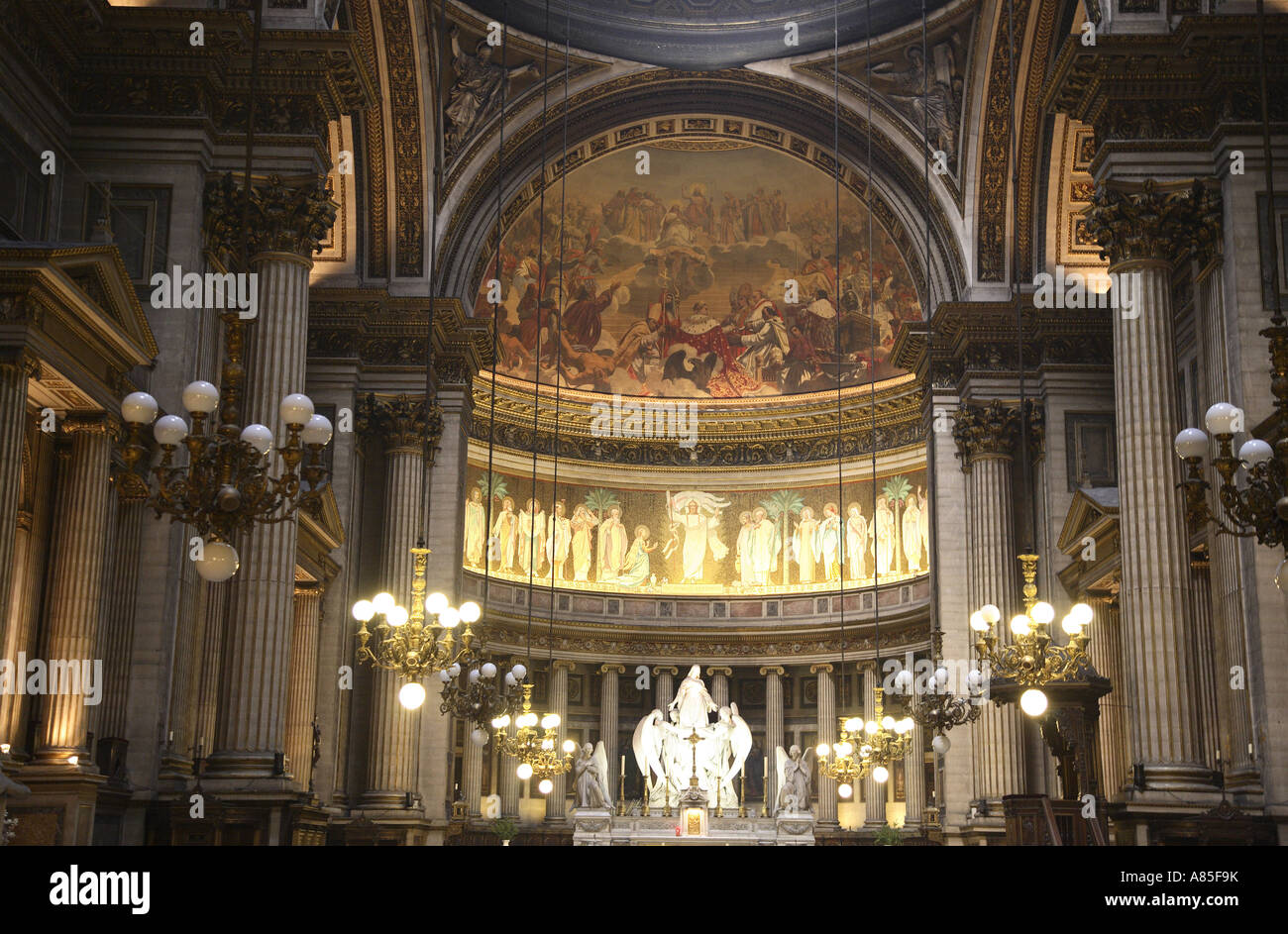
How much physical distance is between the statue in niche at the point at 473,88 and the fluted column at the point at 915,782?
15.0 m

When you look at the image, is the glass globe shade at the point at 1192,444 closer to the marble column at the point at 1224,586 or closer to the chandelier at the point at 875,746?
the marble column at the point at 1224,586

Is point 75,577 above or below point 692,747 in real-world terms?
above

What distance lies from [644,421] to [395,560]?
447 inches

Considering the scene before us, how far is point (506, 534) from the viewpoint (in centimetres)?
3238

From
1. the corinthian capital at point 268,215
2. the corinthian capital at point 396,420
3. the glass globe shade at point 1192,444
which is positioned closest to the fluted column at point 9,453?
the corinthian capital at point 268,215

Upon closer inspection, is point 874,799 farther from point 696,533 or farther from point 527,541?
point 527,541

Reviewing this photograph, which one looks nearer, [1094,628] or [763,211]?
[1094,628]

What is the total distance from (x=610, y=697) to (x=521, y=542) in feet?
13.3

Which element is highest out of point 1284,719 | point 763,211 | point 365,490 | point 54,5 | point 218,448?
point 763,211

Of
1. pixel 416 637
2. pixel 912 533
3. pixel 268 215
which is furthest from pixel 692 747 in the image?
pixel 268 215
